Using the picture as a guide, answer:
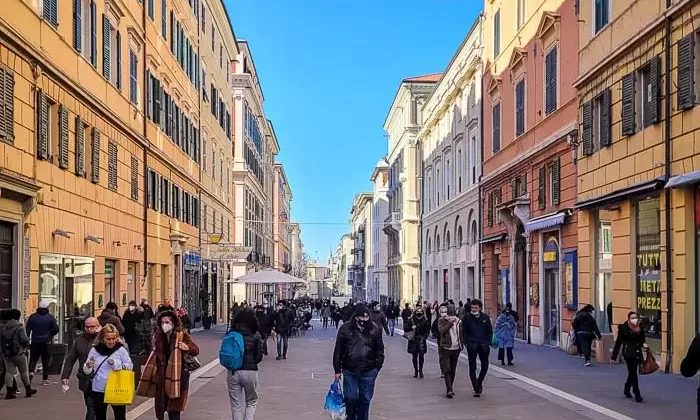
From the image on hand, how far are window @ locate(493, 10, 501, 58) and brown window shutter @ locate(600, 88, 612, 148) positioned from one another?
1405 centimetres

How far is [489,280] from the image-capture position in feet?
130

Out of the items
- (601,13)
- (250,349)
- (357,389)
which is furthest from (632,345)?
(601,13)

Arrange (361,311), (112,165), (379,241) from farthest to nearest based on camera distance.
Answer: (379,241)
(112,165)
(361,311)

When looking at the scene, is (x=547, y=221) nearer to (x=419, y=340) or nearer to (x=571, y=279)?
(x=571, y=279)

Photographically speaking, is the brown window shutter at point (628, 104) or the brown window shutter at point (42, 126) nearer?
the brown window shutter at point (42, 126)

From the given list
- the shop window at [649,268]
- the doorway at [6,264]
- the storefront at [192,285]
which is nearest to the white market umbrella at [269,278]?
the storefront at [192,285]

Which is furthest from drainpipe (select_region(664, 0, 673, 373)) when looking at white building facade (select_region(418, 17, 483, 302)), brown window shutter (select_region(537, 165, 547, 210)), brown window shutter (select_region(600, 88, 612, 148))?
white building facade (select_region(418, 17, 483, 302))

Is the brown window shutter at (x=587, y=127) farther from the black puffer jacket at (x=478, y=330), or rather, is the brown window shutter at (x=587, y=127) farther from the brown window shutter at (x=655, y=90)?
the black puffer jacket at (x=478, y=330)

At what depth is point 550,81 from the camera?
2948cm

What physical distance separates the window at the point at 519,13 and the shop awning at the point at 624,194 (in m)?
10.3

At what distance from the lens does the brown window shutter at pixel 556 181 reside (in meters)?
28.4

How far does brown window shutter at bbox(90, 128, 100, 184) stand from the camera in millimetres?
24131

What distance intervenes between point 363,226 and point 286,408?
362 feet

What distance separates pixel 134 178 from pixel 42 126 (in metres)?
10.2
